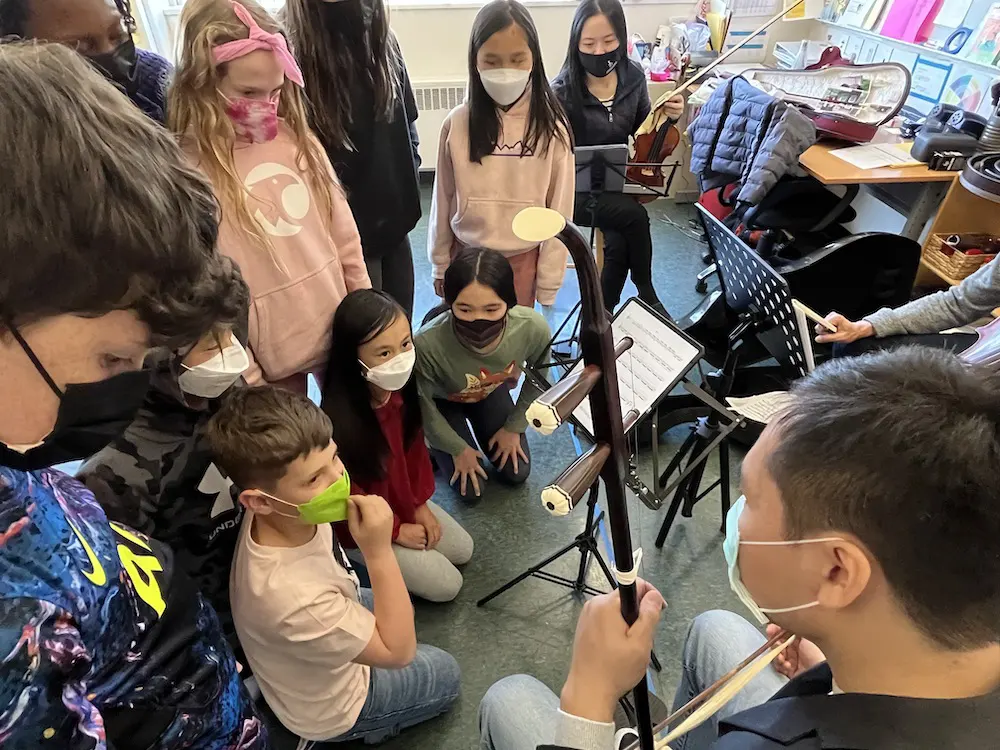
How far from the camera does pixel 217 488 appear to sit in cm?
113

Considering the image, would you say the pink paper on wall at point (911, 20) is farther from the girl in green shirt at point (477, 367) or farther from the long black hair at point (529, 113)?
the girl in green shirt at point (477, 367)

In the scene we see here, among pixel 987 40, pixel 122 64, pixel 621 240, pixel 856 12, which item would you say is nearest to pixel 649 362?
pixel 122 64

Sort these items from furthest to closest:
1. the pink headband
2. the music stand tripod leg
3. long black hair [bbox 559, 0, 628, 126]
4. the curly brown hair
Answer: long black hair [bbox 559, 0, 628, 126] → the music stand tripod leg → the pink headband → the curly brown hair

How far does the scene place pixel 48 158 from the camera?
1.37ft

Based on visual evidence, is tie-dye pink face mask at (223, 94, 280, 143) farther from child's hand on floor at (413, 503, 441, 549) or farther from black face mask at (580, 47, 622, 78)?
black face mask at (580, 47, 622, 78)

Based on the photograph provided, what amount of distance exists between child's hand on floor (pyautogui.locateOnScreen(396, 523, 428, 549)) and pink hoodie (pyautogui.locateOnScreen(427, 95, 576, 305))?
856mm

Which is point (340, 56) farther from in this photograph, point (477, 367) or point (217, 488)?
point (217, 488)

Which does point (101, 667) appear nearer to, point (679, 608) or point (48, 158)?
point (48, 158)

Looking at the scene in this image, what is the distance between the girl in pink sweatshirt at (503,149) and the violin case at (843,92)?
4.68 feet

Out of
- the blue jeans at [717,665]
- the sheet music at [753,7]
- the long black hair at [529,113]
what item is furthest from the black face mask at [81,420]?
the sheet music at [753,7]

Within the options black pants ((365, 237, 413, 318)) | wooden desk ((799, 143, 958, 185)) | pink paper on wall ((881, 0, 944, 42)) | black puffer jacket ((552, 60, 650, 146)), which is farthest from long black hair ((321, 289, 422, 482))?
pink paper on wall ((881, 0, 944, 42))

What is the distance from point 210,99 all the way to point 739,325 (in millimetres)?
1392

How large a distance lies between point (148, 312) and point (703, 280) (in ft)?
9.13

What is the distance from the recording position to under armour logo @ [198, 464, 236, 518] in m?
1.11
